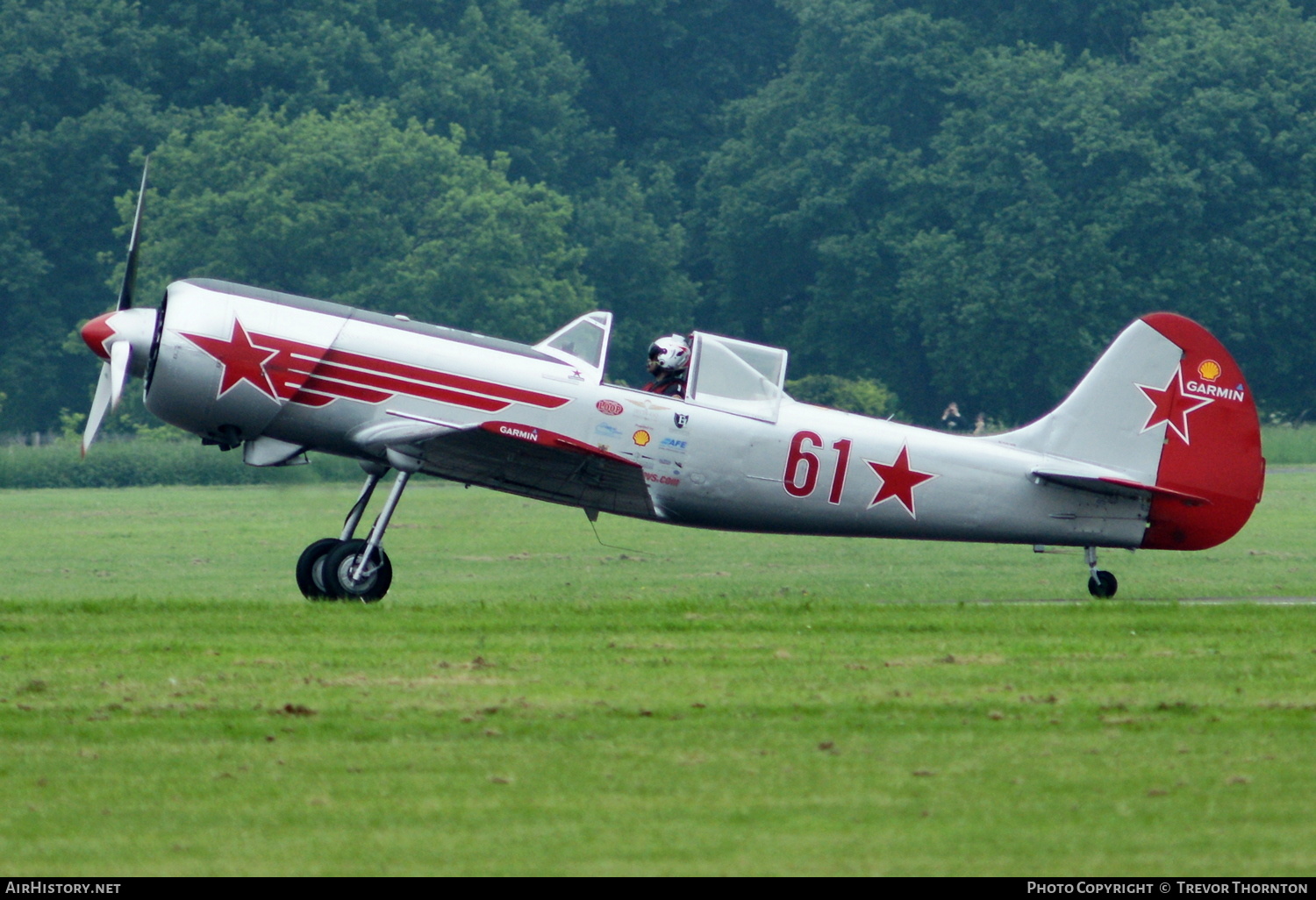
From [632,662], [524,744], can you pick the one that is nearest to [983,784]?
[524,744]

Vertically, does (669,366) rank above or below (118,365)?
above

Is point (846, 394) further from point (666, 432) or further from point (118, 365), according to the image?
point (118, 365)

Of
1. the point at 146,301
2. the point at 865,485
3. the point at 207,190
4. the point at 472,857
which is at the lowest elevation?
the point at 472,857

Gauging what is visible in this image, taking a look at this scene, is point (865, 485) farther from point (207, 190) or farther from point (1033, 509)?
point (207, 190)

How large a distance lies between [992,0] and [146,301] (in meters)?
33.1

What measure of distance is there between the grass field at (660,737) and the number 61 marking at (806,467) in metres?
0.92

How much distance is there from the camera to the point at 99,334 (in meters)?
12.8

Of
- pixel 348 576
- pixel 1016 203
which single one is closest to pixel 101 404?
pixel 348 576

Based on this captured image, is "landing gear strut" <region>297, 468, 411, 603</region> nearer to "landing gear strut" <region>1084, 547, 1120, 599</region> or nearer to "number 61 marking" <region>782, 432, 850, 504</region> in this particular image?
"number 61 marking" <region>782, 432, 850, 504</region>

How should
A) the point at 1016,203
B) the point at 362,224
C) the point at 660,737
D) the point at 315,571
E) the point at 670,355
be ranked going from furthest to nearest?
1. the point at 1016,203
2. the point at 362,224
3. the point at 670,355
4. the point at 315,571
5. the point at 660,737

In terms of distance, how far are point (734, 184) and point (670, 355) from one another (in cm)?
5113

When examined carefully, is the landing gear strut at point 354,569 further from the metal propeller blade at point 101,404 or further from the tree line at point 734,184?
the tree line at point 734,184

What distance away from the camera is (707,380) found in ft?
43.9

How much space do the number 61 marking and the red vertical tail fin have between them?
257 cm
